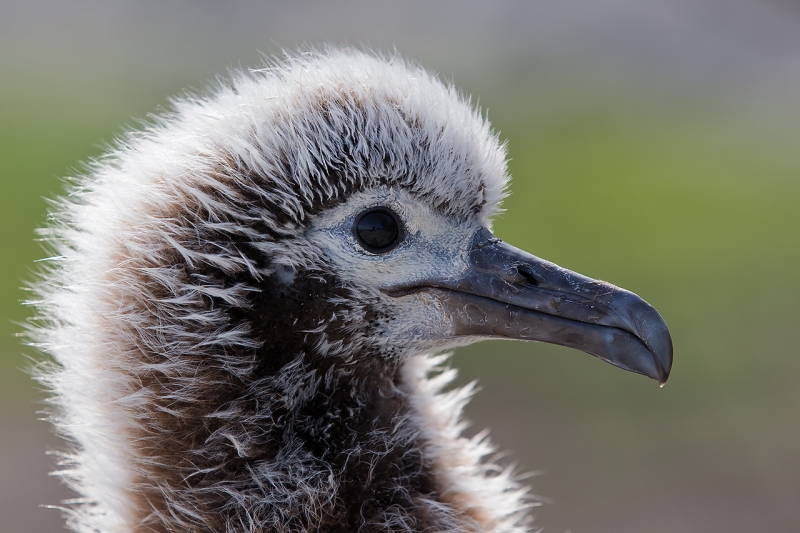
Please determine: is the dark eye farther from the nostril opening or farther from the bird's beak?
the nostril opening

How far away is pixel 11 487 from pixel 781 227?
854 cm

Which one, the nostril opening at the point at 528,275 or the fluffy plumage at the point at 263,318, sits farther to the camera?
the nostril opening at the point at 528,275

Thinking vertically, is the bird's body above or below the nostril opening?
below

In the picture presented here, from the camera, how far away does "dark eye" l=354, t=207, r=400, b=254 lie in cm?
215

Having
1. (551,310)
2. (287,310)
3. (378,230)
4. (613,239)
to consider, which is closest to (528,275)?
(551,310)

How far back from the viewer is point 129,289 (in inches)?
85.1

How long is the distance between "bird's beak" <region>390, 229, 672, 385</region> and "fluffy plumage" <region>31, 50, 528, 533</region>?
91 millimetres

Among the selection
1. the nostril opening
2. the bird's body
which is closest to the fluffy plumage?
the bird's body

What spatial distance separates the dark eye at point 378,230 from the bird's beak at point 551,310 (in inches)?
6.6

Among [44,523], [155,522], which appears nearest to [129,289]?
[155,522]

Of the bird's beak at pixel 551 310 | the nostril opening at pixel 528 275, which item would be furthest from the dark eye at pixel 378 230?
the nostril opening at pixel 528 275

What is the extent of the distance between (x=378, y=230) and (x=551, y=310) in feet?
1.82

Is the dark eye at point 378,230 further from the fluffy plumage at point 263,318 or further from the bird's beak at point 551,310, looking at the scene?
the bird's beak at point 551,310

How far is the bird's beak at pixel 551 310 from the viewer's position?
7.16ft
